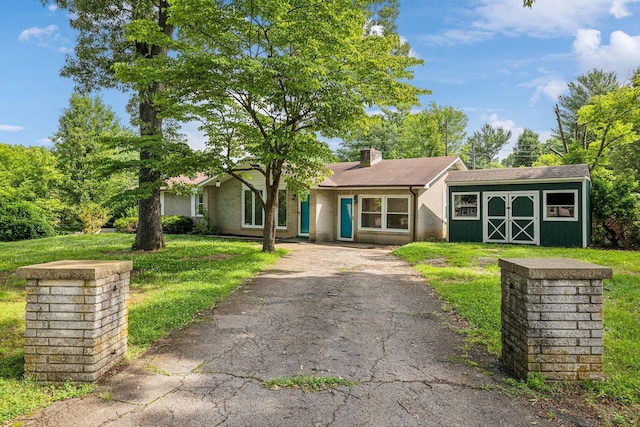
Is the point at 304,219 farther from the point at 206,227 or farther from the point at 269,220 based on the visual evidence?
the point at 269,220

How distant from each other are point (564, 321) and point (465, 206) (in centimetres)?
1446

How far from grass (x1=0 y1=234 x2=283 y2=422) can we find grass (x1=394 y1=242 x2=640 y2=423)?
422cm

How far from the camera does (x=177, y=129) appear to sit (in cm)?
1570

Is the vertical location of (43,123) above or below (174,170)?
above

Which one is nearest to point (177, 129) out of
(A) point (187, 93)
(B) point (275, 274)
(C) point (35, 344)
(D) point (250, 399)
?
(A) point (187, 93)

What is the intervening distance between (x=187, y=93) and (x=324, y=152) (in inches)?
164

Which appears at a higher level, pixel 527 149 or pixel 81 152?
pixel 527 149

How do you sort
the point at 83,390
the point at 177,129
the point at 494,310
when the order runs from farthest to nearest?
the point at 177,129 < the point at 494,310 < the point at 83,390

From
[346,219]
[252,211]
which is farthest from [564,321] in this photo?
[252,211]

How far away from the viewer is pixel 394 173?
733 inches

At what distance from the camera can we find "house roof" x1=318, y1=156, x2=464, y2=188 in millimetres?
17047

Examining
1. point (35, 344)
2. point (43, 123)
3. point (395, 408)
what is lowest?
point (395, 408)

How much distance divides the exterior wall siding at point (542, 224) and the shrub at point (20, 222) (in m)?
21.2

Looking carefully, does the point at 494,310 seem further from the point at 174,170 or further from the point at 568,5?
the point at 174,170
